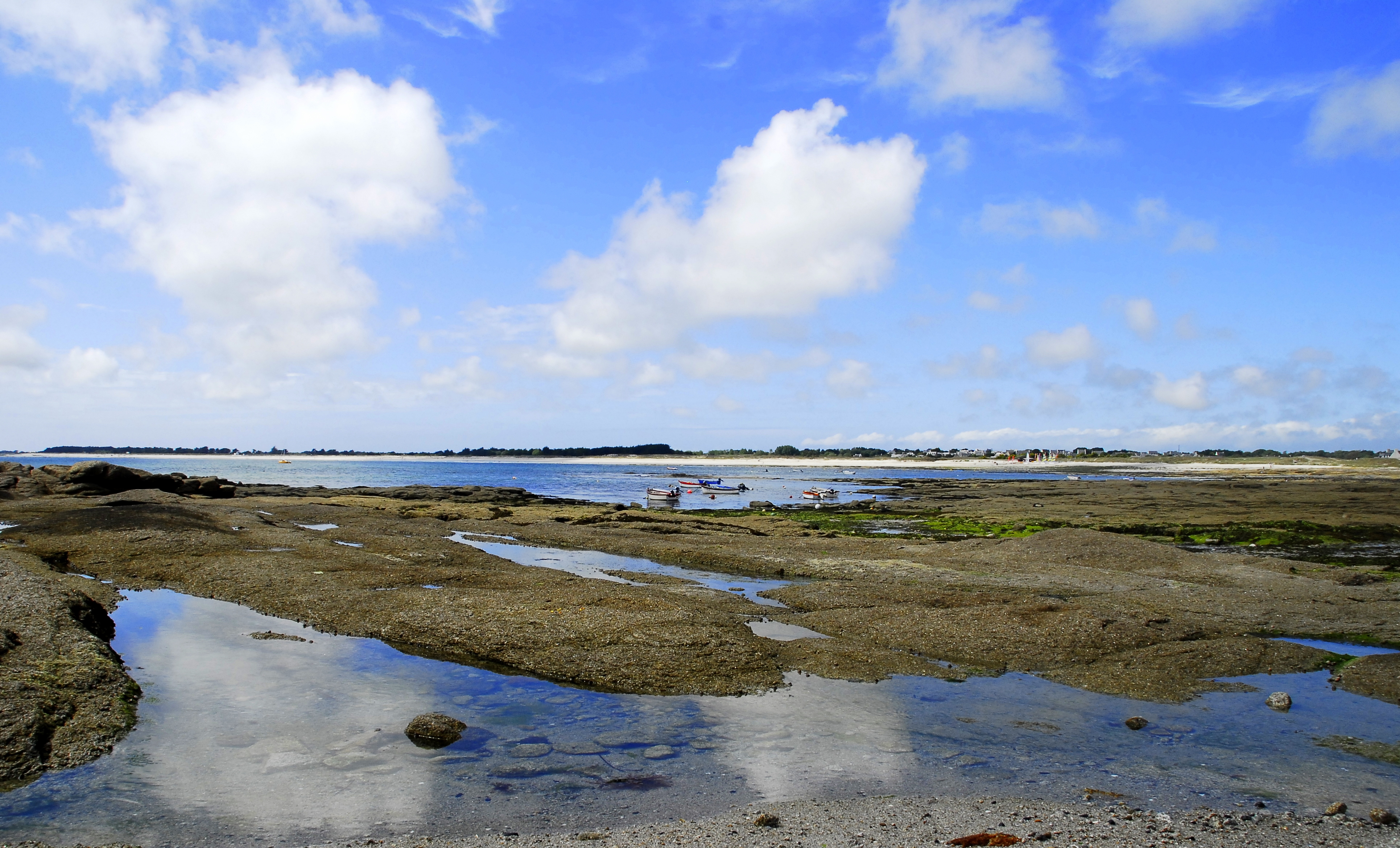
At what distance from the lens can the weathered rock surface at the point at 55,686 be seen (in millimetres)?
9844

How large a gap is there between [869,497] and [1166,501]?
29.9m

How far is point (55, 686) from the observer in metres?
11.7

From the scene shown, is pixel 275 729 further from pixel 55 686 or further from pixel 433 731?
pixel 55 686

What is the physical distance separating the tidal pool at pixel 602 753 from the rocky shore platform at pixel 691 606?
0.74 m

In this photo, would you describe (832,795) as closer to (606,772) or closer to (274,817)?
(606,772)

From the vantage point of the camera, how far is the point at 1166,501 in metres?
68.3

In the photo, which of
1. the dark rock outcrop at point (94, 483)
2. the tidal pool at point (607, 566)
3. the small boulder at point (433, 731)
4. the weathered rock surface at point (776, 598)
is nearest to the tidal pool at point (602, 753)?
the small boulder at point (433, 731)

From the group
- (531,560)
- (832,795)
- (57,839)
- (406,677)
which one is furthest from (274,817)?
(531,560)

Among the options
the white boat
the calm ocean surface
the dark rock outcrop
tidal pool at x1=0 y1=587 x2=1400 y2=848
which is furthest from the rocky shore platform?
the white boat

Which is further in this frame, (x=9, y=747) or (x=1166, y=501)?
(x=1166, y=501)

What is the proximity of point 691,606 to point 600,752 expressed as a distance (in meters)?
9.08

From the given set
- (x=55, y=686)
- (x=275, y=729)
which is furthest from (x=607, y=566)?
(x=55, y=686)

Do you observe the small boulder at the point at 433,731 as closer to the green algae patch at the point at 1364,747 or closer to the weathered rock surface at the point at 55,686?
the weathered rock surface at the point at 55,686

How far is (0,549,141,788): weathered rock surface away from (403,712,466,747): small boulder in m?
4.01
